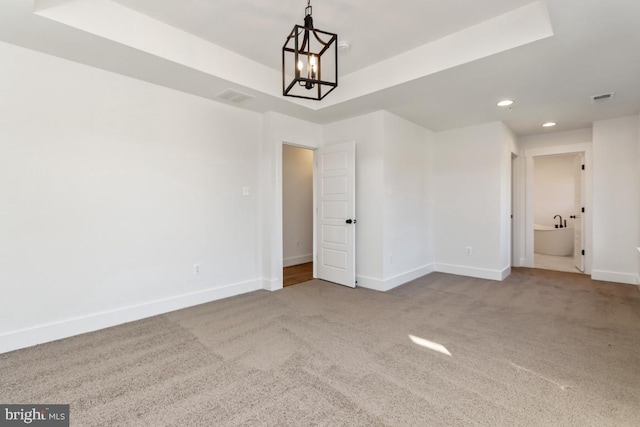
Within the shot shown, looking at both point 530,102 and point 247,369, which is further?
point 530,102

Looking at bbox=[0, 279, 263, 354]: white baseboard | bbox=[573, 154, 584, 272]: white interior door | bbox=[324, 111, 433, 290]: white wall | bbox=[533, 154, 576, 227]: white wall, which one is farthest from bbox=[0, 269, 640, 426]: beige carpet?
bbox=[533, 154, 576, 227]: white wall

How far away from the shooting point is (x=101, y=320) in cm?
284

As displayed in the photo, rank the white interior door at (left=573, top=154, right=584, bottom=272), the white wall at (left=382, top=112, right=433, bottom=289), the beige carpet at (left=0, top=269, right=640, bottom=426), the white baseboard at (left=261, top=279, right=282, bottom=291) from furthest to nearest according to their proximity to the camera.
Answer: the white interior door at (left=573, top=154, right=584, bottom=272)
the white wall at (left=382, top=112, right=433, bottom=289)
the white baseboard at (left=261, top=279, right=282, bottom=291)
the beige carpet at (left=0, top=269, right=640, bottom=426)

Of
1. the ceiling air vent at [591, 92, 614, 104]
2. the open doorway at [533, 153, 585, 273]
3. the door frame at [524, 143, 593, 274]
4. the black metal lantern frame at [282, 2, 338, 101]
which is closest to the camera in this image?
the black metal lantern frame at [282, 2, 338, 101]

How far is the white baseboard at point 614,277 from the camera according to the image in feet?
14.5

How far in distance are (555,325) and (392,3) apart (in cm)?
333

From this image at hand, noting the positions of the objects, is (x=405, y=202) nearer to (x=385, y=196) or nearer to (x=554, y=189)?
(x=385, y=196)

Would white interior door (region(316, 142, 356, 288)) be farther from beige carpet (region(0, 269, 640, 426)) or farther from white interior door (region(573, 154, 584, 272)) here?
white interior door (region(573, 154, 584, 272))

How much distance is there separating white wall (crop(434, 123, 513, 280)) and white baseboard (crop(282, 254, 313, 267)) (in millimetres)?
2609

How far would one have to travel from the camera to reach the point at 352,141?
4.27 meters

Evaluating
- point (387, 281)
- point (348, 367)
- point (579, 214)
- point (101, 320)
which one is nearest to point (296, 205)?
point (387, 281)

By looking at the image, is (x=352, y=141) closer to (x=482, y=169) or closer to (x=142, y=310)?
(x=482, y=169)

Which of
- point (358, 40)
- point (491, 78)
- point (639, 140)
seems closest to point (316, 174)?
point (358, 40)

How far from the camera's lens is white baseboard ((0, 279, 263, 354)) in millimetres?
2443
